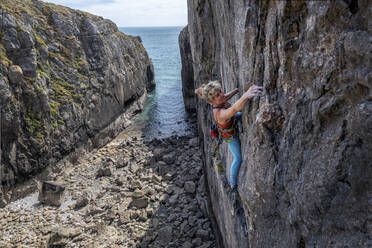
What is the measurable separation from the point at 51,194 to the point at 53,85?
10.3 metres

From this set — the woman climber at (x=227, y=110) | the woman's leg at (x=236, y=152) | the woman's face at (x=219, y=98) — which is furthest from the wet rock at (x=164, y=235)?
the woman's face at (x=219, y=98)

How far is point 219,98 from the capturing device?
5.83m

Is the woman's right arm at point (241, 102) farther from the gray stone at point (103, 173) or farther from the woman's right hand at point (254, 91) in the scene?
the gray stone at point (103, 173)

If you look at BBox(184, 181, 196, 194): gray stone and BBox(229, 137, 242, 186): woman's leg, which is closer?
BBox(229, 137, 242, 186): woman's leg

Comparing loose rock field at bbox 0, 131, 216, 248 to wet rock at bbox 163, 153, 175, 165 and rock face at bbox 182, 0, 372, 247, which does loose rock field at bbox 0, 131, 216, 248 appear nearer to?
wet rock at bbox 163, 153, 175, 165

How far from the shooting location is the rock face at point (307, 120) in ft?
10.7

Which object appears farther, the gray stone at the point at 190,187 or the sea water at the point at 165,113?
the sea water at the point at 165,113

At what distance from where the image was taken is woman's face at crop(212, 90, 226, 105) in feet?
19.0

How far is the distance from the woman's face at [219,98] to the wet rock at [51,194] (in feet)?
52.2

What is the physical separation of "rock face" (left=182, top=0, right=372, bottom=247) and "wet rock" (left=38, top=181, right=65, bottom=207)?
15595 millimetres

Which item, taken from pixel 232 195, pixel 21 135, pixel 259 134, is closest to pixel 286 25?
pixel 259 134

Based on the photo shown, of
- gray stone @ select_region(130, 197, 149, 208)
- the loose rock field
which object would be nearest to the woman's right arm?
the loose rock field

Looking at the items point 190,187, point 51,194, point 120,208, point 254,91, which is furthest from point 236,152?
point 51,194

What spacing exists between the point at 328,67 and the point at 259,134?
1951 mm
